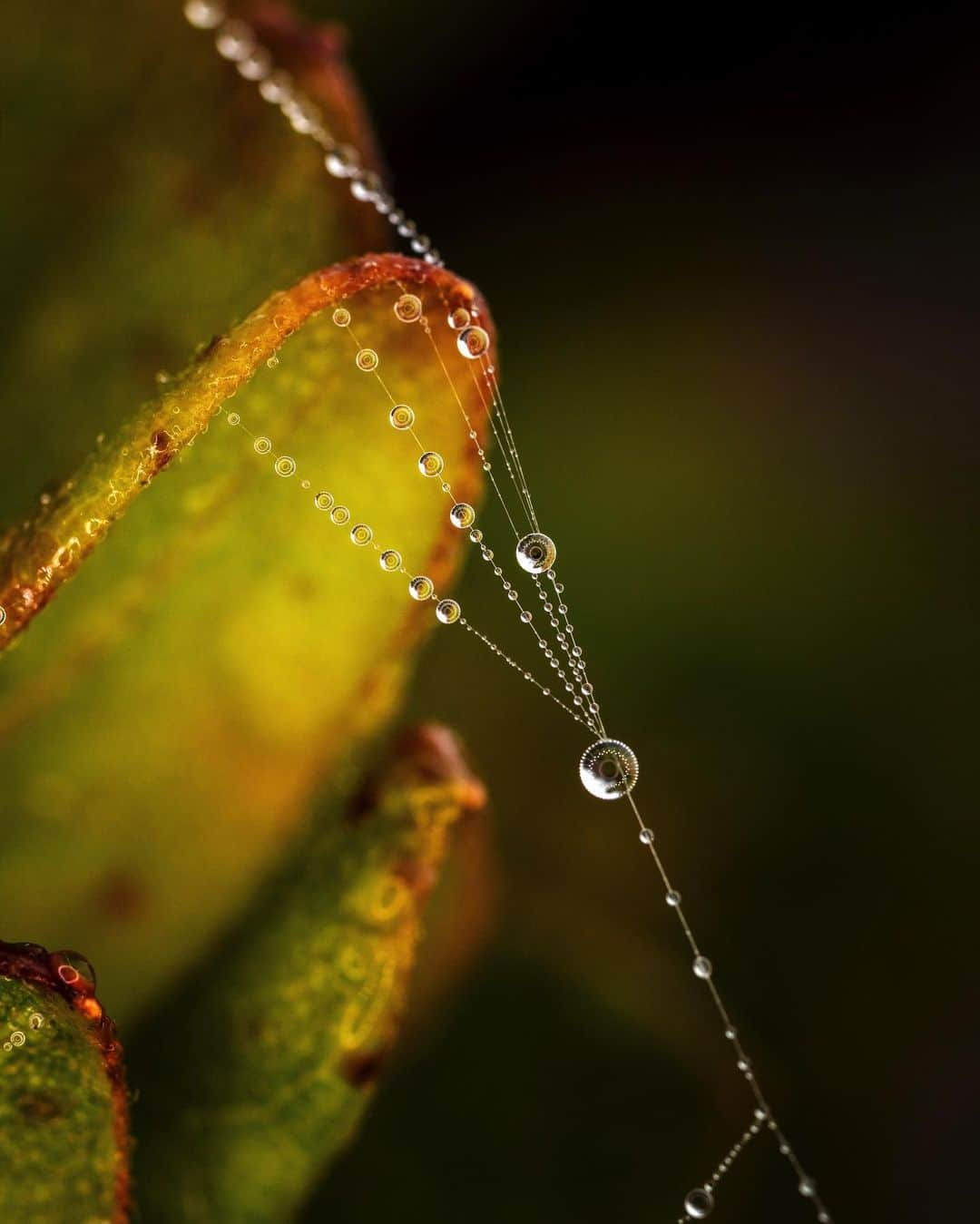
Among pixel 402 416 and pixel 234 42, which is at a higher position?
pixel 234 42

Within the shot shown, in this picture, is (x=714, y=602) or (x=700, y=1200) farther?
(x=714, y=602)

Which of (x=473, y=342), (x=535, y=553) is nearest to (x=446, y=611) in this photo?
(x=535, y=553)

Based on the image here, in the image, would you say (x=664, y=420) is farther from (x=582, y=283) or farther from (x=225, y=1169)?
(x=225, y=1169)

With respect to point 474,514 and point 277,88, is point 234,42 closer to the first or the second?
point 277,88

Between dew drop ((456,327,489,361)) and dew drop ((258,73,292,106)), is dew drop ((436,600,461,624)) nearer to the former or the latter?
dew drop ((456,327,489,361))

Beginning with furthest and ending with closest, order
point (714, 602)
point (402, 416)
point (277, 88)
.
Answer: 1. point (714, 602)
2. point (277, 88)
3. point (402, 416)

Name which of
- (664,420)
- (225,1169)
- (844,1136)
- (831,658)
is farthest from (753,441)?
(225,1169)
